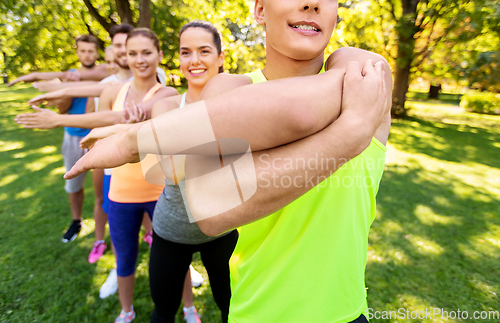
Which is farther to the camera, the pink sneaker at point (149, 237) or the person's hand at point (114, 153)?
the pink sneaker at point (149, 237)

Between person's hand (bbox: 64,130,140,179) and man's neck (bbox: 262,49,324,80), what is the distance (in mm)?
576

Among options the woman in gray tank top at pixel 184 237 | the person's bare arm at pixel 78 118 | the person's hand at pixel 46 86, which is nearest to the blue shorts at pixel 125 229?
the woman in gray tank top at pixel 184 237

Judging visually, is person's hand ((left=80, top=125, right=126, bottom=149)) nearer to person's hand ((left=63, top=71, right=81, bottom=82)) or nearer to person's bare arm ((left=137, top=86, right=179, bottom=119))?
person's bare arm ((left=137, top=86, right=179, bottom=119))

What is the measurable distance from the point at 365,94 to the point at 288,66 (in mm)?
340

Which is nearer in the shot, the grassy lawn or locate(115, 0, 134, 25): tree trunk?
the grassy lawn

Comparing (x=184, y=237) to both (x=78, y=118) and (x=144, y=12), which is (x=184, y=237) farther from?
(x=144, y=12)

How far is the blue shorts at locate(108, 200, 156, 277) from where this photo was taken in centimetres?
223

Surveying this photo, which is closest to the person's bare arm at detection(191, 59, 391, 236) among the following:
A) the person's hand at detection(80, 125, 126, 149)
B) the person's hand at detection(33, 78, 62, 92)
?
the person's hand at detection(80, 125, 126, 149)

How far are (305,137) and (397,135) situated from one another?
11.4 m

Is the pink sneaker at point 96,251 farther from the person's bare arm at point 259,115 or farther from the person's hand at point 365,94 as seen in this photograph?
the person's hand at point 365,94

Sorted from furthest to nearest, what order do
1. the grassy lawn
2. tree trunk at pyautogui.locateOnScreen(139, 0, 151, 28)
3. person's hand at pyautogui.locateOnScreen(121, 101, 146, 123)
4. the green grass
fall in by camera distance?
tree trunk at pyautogui.locateOnScreen(139, 0, 151, 28) → the grassy lawn → the green grass → person's hand at pyautogui.locateOnScreen(121, 101, 146, 123)

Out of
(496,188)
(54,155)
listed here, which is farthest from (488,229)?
(54,155)

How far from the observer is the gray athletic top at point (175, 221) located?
1773mm

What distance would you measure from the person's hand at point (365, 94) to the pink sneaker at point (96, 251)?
372 cm
